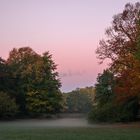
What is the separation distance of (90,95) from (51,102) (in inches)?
2795

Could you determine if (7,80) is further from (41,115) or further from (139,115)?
(139,115)

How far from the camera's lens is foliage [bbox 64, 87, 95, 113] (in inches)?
5872

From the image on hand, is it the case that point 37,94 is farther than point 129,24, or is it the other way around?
point 37,94

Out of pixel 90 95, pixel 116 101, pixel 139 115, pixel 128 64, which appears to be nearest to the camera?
pixel 128 64

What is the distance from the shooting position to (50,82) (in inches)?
4026

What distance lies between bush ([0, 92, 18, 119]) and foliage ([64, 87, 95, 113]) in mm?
55012

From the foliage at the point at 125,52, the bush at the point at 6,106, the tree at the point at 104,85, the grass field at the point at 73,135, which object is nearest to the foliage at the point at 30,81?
the bush at the point at 6,106

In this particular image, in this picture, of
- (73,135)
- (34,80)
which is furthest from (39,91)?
(73,135)

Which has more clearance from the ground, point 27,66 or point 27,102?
point 27,66

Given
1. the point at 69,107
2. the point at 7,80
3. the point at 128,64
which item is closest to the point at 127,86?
the point at 128,64

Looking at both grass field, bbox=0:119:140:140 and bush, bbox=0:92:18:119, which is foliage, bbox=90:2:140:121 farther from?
bush, bbox=0:92:18:119

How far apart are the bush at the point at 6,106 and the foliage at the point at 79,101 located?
180ft

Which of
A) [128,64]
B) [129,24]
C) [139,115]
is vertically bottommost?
[139,115]

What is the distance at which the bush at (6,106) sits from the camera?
3403 inches
